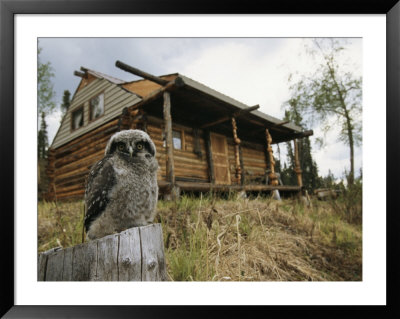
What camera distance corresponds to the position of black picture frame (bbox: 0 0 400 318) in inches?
72.6

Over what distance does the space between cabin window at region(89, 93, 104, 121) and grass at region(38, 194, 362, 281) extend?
4018 millimetres

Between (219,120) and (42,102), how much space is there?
21.5 ft

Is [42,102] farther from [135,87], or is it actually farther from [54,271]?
[135,87]

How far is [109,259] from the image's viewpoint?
1468mm

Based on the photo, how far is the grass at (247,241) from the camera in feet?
7.16

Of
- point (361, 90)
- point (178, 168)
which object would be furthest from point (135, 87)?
point (361, 90)

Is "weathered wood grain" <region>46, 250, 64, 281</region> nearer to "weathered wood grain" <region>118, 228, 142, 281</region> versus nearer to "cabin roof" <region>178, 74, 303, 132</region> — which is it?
"weathered wood grain" <region>118, 228, 142, 281</region>

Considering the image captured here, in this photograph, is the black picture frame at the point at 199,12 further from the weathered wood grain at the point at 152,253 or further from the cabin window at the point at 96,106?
the cabin window at the point at 96,106

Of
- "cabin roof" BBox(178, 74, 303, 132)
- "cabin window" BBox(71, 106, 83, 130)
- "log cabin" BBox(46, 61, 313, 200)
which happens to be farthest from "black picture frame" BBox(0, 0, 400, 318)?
"cabin window" BBox(71, 106, 83, 130)

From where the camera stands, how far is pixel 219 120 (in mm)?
8453

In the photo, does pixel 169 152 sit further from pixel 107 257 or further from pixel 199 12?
pixel 107 257

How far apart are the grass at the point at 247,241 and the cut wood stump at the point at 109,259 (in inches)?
23.1

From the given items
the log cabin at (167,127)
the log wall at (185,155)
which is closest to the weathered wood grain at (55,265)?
the log cabin at (167,127)

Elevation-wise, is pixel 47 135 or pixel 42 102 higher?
pixel 42 102
